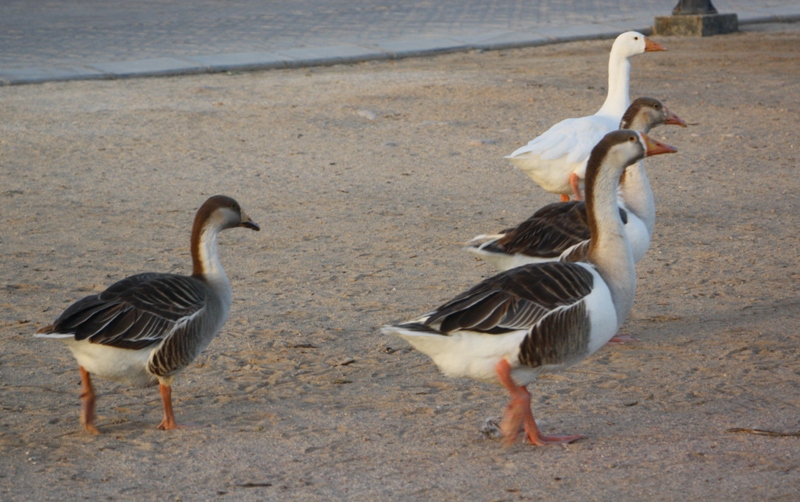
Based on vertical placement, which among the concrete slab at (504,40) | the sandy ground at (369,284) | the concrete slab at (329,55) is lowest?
the sandy ground at (369,284)

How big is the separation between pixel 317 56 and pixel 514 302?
1115 cm

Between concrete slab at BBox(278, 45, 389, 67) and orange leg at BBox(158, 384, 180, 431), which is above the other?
concrete slab at BBox(278, 45, 389, 67)

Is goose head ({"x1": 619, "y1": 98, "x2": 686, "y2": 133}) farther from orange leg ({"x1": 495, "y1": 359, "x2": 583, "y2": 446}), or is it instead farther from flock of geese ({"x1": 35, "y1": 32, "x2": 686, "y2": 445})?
orange leg ({"x1": 495, "y1": 359, "x2": 583, "y2": 446})

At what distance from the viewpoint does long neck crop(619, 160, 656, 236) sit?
564 centimetres

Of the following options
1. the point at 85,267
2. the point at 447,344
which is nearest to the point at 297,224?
the point at 85,267

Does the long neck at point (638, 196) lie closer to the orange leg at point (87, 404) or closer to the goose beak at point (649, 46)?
the orange leg at point (87, 404)

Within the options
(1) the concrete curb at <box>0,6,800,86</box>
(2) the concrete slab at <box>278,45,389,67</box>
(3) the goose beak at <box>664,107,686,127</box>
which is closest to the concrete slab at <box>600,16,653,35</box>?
(1) the concrete curb at <box>0,6,800,86</box>

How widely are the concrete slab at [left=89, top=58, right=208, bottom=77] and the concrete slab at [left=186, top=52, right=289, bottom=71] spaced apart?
7.6 inches

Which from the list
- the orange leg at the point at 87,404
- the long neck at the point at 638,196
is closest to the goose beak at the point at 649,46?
the long neck at the point at 638,196

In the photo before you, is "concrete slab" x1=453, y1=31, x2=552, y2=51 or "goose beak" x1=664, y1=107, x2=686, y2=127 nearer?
"goose beak" x1=664, y1=107, x2=686, y2=127

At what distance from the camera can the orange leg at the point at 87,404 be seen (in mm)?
4238

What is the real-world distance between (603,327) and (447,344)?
25.5 inches

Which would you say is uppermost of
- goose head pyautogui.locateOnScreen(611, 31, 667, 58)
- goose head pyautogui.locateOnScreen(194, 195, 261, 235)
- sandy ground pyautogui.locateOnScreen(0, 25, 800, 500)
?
goose head pyautogui.locateOnScreen(611, 31, 667, 58)

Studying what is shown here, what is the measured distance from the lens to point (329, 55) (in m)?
14.8
